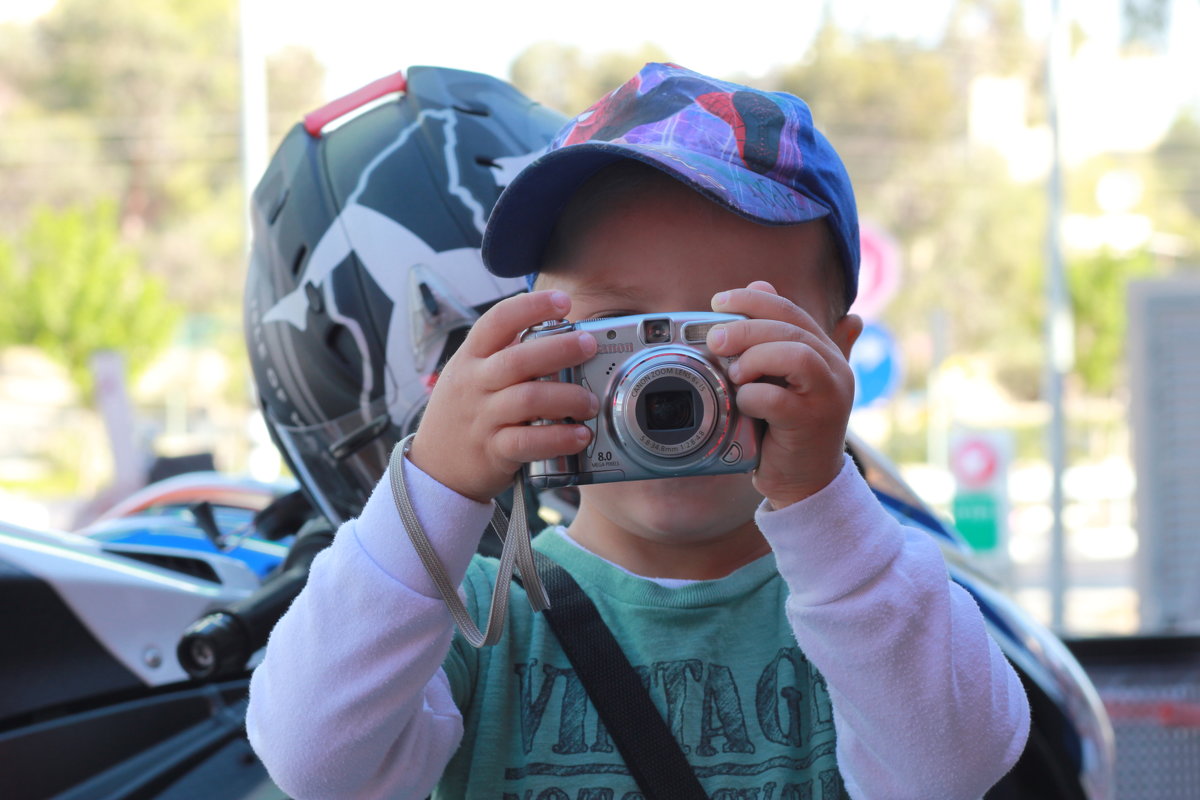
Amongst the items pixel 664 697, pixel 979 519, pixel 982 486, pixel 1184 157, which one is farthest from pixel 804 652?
pixel 1184 157

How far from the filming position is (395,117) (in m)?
2.20

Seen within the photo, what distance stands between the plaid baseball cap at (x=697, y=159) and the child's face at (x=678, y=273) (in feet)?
0.15

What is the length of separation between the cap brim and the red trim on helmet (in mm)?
775

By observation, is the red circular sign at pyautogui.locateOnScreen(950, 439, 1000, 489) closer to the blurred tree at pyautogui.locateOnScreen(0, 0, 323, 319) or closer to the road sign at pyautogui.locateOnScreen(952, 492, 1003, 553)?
the road sign at pyautogui.locateOnScreen(952, 492, 1003, 553)

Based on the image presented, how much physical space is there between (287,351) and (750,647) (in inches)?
40.1

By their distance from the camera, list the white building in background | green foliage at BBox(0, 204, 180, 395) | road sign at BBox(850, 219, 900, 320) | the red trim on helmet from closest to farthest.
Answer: the red trim on helmet
road sign at BBox(850, 219, 900, 320)
green foliage at BBox(0, 204, 180, 395)
the white building in background

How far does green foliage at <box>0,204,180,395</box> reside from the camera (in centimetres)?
2883

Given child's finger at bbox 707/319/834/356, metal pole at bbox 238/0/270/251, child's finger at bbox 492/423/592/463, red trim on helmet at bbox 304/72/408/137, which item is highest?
metal pole at bbox 238/0/270/251

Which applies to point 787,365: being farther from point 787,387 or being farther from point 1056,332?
point 1056,332

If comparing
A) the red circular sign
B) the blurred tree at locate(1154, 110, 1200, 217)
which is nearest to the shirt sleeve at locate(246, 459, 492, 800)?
the red circular sign

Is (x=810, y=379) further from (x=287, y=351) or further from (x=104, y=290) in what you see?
(x=104, y=290)

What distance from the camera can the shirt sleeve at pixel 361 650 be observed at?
1.26m

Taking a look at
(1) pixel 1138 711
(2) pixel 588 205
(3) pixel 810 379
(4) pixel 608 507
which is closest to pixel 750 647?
(4) pixel 608 507

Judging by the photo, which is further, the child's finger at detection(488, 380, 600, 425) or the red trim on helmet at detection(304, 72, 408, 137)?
the red trim on helmet at detection(304, 72, 408, 137)
